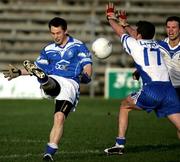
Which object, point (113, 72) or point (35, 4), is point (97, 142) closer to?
point (113, 72)

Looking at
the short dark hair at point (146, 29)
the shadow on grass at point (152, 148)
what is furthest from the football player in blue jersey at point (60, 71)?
the shadow on grass at point (152, 148)

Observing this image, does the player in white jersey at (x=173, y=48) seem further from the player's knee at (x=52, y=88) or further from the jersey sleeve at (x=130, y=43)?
the player's knee at (x=52, y=88)

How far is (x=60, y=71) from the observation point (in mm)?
9070

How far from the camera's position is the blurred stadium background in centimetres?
2789

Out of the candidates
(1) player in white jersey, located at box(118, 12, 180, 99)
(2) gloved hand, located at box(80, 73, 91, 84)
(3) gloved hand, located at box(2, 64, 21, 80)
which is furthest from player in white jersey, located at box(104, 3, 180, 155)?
(3) gloved hand, located at box(2, 64, 21, 80)

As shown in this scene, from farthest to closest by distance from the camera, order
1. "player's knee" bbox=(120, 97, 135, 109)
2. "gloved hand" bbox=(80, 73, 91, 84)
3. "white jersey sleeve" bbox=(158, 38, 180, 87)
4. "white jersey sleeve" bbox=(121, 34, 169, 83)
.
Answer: "white jersey sleeve" bbox=(158, 38, 180, 87) < "player's knee" bbox=(120, 97, 135, 109) < "white jersey sleeve" bbox=(121, 34, 169, 83) < "gloved hand" bbox=(80, 73, 91, 84)

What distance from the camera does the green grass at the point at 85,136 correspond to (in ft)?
30.7

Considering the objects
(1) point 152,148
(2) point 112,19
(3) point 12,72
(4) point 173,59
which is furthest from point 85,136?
(3) point 12,72

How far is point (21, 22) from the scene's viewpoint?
96.7 feet

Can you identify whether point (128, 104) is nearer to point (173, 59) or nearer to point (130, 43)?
point (130, 43)

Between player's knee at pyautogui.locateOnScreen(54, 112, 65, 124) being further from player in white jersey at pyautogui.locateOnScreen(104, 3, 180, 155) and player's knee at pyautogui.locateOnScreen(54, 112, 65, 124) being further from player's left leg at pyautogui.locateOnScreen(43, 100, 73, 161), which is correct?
player in white jersey at pyautogui.locateOnScreen(104, 3, 180, 155)

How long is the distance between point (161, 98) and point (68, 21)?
20.2 metres

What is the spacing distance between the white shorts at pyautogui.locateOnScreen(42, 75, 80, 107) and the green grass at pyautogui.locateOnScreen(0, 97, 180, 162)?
0.80 metres

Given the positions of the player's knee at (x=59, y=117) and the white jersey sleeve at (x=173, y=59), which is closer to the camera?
the player's knee at (x=59, y=117)
